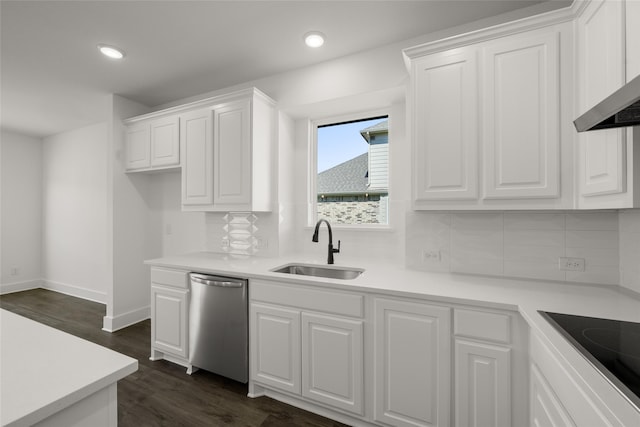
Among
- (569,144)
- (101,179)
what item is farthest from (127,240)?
(569,144)

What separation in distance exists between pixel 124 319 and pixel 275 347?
249cm

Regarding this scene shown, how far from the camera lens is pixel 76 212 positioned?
4.50 meters

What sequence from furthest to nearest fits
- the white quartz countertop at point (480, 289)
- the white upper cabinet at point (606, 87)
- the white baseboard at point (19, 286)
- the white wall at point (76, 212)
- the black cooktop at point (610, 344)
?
the white baseboard at point (19, 286) → the white wall at point (76, 212) → the white quartz countertop at point (480, 289) → the white upper cabinet at point (606, 87) → the black cooktop at point (610, 344)

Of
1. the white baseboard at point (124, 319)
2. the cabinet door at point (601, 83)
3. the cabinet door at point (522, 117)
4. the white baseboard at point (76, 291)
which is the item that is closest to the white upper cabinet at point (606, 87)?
the cabinet door at point (601, 83)

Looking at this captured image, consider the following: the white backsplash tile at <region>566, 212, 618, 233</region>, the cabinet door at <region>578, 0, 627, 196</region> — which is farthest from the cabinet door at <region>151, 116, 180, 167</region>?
the white backsplash tile at <region>566, 212, 618, 233</region>

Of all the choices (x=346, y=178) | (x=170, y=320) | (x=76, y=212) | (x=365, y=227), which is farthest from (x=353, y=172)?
(x=76, y=212)

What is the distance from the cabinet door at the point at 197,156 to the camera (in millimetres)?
2650

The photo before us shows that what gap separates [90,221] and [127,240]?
1646 millimetres

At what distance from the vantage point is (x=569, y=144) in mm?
1461

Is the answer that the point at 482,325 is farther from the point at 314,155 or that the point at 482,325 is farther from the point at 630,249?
the point at 314,155

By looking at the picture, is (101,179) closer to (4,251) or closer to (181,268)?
(4,251)

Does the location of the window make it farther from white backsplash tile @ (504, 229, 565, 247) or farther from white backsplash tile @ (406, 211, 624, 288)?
white backsplash tile @ (504, 229, 565, 247)

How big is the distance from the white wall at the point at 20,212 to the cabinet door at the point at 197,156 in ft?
13.8

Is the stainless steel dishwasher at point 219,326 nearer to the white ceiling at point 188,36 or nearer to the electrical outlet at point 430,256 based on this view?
the electrical outlet at point 430,256
